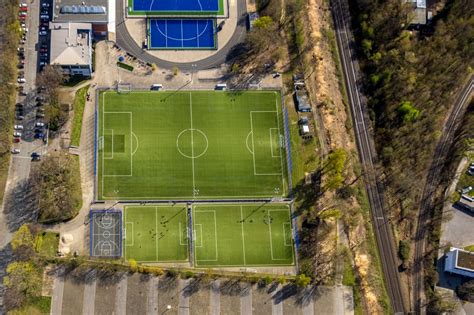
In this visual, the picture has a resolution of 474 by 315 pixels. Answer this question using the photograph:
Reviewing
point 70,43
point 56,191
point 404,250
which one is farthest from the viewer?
point 404,250

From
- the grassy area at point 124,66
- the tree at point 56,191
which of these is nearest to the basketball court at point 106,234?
the tree at point 56,191

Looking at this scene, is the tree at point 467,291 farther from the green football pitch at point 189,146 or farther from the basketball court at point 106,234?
the basketball court at point 106,234

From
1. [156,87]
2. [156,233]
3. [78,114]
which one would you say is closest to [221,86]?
[156,87]

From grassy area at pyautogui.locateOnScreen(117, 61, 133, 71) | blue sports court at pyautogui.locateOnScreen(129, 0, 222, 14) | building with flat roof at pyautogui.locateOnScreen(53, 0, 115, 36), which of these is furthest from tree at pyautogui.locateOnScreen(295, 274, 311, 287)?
building with flat roof at pyautogui.locateOnScreen(53, 0, 115, 36)

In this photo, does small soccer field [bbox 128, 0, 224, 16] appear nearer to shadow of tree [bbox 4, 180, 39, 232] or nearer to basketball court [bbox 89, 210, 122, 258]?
shadow of tree [bbox 4, 180, 39, 232]

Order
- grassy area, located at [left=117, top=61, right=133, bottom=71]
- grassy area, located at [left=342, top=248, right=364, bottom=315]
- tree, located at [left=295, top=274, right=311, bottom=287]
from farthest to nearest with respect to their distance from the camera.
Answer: grassy area, located at [left=117, top=61, right=133, bottom=71] → grassy area, located at [left=342, top=248, right=364, bottom=315] → tree, located at [left=295, top=274, right=311, bottom=287]

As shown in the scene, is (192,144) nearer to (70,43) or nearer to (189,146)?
(189,146)
